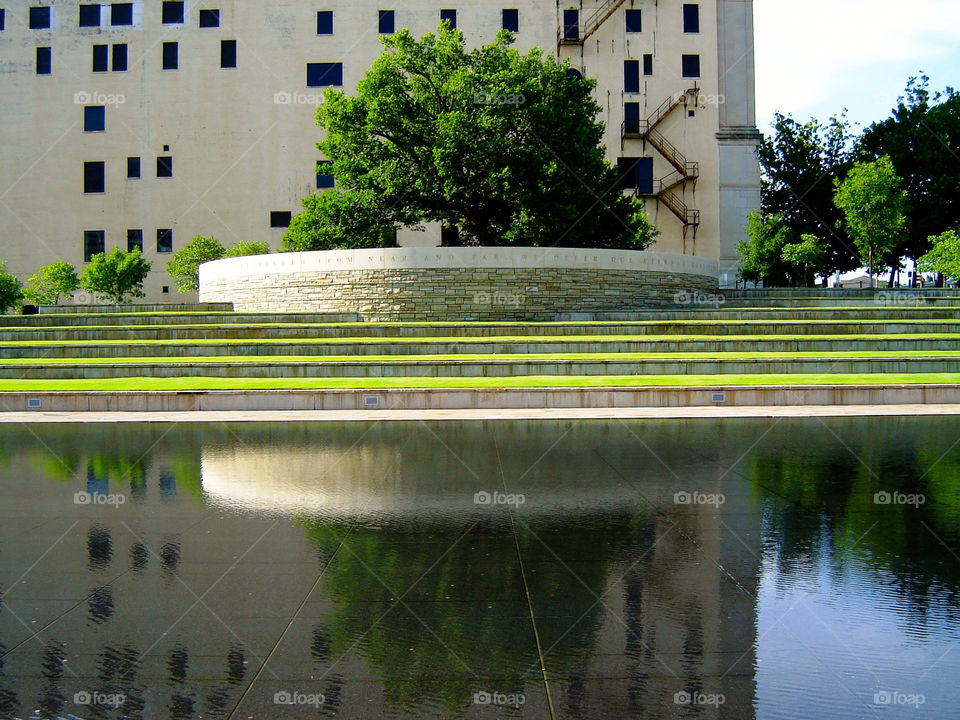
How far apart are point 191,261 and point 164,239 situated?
678 cm

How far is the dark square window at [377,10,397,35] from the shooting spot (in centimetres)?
4372

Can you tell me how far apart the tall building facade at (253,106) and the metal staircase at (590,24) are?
82 millimetres

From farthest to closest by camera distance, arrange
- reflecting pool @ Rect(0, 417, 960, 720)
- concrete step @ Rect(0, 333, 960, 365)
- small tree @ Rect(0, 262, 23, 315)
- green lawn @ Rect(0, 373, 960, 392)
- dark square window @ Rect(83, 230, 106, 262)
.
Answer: dark square window @ Rect(83, 230, 106, 262)
small tree @ Rect(0, 262, 23, 315)
concrete step @ Rect(0, 333, 960, 365)
green lawn @ Rect(0, 373, 960, 392)
reflecting pool @ Rect(0, 417, 960, 720)

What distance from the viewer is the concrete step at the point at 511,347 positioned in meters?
20.6

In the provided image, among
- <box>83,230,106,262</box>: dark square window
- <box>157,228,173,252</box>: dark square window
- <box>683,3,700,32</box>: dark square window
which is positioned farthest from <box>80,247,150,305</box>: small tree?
<box>683,3,700,32</box>: dark square window

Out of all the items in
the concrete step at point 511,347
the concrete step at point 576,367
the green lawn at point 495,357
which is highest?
the concrete step at point 511,347

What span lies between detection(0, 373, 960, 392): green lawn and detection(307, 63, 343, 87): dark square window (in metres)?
29.8

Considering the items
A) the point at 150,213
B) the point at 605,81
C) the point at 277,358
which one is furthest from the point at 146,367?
the point at 605,81

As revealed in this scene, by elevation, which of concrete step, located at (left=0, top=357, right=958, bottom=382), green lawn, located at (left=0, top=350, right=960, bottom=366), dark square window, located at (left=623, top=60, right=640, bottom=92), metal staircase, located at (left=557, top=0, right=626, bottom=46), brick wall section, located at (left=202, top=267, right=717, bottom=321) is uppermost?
metal staircase, located at (left=557, top=0, right=626, bottom=46)

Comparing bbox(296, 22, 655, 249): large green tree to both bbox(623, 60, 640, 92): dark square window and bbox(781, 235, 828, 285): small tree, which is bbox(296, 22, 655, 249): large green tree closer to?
bbox(781, 235, 828, 285): small tree

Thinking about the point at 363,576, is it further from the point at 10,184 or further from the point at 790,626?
the point at 10,184

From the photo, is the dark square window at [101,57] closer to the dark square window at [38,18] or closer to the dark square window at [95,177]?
the dark square window at [38,18]

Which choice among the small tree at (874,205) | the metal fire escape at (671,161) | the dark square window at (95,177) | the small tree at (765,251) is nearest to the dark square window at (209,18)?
the dark square window at (95,177)

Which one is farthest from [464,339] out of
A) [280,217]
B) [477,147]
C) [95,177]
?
[95,177]
